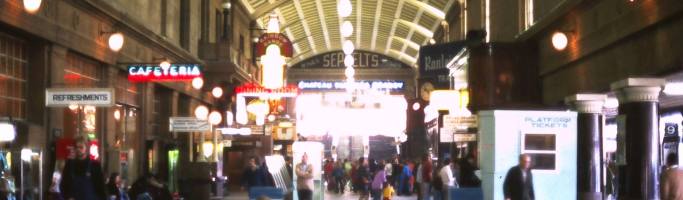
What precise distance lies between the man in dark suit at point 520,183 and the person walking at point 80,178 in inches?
225

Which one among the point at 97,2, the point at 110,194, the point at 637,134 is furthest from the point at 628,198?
the point at 97,2

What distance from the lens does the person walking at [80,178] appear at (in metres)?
11.4

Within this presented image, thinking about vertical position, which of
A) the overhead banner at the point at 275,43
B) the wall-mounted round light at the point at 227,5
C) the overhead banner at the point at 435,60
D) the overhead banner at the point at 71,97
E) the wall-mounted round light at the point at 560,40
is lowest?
the overhead banner at the point at 71,97

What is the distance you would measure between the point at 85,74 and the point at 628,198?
11.7 meters

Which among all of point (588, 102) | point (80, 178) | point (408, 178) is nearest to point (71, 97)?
point (80, 178)

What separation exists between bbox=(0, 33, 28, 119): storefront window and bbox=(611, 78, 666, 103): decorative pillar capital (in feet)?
33.0

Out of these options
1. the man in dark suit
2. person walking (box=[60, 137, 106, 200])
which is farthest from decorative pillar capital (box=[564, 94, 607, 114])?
person walking (box=[60, 137, 106, 200])

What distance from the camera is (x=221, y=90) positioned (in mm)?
36281

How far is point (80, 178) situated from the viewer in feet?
37.3

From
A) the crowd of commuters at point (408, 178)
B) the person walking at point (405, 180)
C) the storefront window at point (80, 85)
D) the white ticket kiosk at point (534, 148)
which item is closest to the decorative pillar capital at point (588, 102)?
the crowd of commuters at point (408, 178)

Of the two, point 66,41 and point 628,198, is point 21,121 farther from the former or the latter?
point 628,198

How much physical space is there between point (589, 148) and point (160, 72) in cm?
969

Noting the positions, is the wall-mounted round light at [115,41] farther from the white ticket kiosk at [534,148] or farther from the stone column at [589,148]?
the stone column at [589,148]

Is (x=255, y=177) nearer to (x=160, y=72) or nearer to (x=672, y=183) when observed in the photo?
(x=160, y=72)
